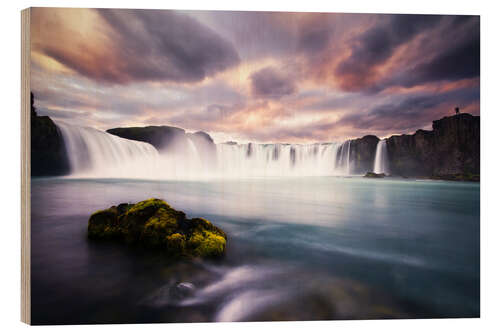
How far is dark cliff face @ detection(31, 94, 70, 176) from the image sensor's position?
232 centimetres

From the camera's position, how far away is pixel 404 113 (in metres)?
2.74

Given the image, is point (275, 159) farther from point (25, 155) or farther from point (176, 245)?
point (25, 155)

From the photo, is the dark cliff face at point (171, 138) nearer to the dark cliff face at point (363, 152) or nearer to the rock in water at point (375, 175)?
the dark cliff face at point (363, 152)

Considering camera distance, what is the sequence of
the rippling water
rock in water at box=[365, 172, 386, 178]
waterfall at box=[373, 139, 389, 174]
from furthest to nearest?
1. rock in water at box=[365, 172, 386, 178]
2. waterfall at box=[373, 139, 389, 174]
3. the rippling water

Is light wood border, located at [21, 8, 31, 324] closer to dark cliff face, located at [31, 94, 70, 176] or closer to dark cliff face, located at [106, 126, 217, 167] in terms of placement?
dark cliff face, located at [31, 94, 70, 176]

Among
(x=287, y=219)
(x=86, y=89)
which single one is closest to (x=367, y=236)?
(x=287, y=219)

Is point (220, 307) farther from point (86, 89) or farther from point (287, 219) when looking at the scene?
point (86, 89)

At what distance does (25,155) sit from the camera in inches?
90.3

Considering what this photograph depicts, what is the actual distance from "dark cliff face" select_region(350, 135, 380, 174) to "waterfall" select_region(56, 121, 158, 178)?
9.12 feet

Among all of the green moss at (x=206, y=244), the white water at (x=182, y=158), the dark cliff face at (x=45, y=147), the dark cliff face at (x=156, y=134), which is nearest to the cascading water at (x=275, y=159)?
the white water at (x=182, y=158)

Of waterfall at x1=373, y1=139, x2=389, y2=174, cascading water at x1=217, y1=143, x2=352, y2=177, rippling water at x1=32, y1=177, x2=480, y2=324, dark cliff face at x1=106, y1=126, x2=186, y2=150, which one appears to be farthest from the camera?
waterfall at x1=373, y1=139, x2=389, y2=174

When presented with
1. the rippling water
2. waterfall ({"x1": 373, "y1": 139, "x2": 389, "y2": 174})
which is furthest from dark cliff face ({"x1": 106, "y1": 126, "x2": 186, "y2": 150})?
waterfall ({"x1": 373, "y1": 139, "x2": 389, "y2": 174})

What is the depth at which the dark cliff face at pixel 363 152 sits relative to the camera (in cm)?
284

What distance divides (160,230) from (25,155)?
1759 millimetres
